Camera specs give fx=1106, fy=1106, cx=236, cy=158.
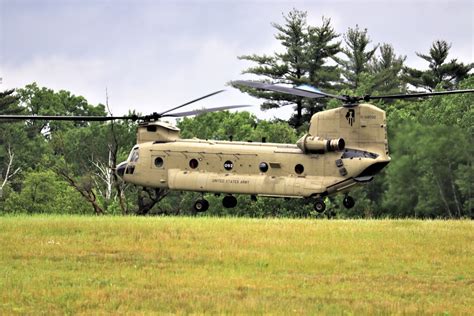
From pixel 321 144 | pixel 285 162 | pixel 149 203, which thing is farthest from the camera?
pixel 149 203

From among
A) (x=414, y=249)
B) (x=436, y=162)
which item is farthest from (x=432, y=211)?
(x=414, y=249)

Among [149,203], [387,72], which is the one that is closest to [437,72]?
[387,72]

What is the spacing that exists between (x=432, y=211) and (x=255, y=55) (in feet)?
199

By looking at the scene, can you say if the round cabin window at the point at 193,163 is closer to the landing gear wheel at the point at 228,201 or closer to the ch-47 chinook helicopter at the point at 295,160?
the ch-47 chinook helicopter at the point at 295,160

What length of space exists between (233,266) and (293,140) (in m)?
55.7

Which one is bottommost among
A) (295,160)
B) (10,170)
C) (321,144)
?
(295,160)

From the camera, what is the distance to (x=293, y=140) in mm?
90625

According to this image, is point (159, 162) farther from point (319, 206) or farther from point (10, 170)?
point (10, 170)

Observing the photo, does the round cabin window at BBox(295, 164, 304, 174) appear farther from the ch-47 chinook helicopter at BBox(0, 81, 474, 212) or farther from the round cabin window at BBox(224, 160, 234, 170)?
the round cabin window at BBox(224, 160, 234, 170)

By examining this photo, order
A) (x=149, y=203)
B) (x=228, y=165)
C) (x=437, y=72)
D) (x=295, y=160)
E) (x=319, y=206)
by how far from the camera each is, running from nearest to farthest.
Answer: (x=295, y=160) < (x=319, y=206) < (x=228, y=165) < (x=149, y=203) < (x=437, y=72)

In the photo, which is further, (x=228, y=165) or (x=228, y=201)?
(x=228, y=201)

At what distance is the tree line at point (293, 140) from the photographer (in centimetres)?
5481

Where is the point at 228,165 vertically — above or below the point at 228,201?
above

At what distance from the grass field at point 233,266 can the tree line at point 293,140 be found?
851 centimetres
